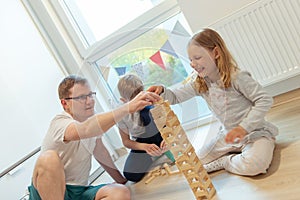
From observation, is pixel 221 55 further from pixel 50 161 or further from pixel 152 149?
pixel 50 161

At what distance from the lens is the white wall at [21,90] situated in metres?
1.96

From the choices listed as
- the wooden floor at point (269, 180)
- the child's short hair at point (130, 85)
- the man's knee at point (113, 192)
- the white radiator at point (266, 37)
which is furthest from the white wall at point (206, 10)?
the man's knee at point (113, 192)

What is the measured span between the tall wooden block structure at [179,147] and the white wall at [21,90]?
3.47 ft

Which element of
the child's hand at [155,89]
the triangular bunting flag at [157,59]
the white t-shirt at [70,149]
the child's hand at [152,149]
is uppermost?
the triangular bunting flag at [157,59]

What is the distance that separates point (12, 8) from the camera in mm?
2223

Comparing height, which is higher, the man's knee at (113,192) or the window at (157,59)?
the window at (157,59)

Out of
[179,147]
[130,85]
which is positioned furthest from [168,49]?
[179,147]

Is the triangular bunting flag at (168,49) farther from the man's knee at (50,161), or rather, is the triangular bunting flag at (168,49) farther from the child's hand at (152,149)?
the man's knee at (50,161)

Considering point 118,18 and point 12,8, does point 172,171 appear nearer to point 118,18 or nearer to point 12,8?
point 118,18

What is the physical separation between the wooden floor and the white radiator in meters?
0.17

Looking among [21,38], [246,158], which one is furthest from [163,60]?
[21,38]

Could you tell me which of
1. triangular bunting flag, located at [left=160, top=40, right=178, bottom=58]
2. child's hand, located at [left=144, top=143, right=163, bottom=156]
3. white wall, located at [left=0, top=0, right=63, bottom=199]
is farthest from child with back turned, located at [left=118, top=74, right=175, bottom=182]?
Result: white wall, located at [left=0, top=0, right=63, bottom=199]

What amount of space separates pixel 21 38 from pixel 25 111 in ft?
1.44

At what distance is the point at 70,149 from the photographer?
146 centimetres
